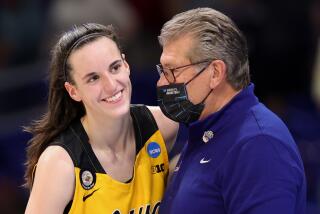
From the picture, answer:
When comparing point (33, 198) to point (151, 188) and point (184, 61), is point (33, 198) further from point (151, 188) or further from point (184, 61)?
point (184, 61)

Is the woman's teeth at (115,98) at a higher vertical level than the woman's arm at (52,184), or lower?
higher

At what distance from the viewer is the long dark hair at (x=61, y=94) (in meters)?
3.70

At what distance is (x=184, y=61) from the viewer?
3502 millimetres

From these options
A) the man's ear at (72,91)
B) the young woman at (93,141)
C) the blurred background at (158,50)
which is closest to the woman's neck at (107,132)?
the young woman at (93,141)

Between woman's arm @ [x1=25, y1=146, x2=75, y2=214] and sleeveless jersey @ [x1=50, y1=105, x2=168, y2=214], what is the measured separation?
4 centimetres

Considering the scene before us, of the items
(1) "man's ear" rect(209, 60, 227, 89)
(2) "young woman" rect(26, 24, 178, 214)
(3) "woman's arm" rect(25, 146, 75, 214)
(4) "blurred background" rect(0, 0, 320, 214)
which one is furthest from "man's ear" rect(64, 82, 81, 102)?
(4) "blurred background" rect(0, 0, 320, 214)

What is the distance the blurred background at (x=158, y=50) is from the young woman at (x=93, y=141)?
97.4 inches

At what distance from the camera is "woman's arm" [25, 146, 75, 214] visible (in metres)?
3.58

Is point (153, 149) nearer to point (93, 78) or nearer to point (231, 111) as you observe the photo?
point (93, 78)

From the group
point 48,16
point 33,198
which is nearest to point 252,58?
point 48,16

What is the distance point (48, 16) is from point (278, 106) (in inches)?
92.4

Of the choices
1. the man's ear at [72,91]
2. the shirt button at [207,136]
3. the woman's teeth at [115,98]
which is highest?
the man's ear at [72,91]

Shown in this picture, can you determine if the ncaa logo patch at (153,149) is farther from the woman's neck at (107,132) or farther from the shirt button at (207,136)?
the shirt button at (207,136)

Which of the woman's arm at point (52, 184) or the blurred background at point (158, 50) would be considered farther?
the blurred background at point (158, 50)
